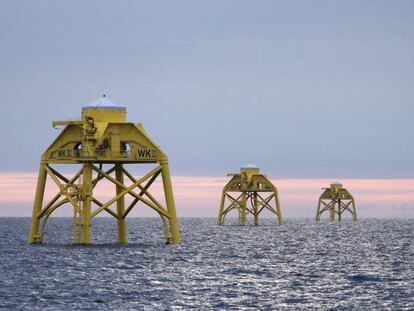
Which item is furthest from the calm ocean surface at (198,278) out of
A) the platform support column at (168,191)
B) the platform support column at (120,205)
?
the platform support column at (168,191)

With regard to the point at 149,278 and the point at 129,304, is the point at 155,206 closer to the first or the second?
the point at 149,278

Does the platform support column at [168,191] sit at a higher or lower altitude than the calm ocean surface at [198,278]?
higher

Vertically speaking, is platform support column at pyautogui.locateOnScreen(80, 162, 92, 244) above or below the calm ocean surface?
above

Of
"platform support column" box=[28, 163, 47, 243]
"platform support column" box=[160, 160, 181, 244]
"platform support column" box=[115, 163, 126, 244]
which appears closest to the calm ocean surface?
"platform support column" box=[28, 163, 47, 243]

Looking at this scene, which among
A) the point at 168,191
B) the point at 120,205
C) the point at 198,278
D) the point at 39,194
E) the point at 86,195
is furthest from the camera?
the point at 120,205

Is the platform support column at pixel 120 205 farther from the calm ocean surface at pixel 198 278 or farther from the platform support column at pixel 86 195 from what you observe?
the platform support column at pixel 86 195

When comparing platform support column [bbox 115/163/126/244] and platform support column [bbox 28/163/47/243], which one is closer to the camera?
platform support column [bbox 28/163/47/243]

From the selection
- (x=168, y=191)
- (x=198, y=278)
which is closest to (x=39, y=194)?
(x=168, y=191)

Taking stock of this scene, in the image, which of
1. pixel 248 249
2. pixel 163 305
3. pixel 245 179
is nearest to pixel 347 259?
pixel 248 249

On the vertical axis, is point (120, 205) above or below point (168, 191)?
below

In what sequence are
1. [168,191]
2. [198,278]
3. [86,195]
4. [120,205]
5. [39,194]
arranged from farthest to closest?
[120,205], [39,194], [168,191], [86,195], [198,278]

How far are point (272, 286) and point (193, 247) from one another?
28.6 meters

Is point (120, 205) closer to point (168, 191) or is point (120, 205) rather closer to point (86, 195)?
point (168, 191)

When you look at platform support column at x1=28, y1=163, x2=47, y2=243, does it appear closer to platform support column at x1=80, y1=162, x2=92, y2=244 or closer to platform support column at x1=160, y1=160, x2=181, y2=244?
platform support column at x1=80, y1=162, x2=92, y2=244
